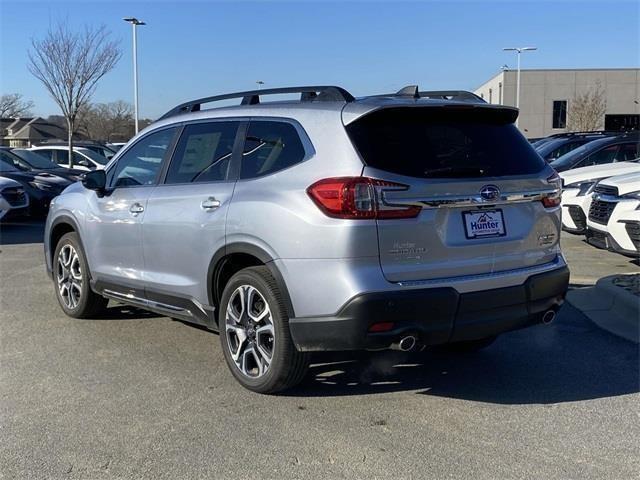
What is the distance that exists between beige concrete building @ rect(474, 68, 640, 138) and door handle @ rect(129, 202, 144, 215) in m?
56.1

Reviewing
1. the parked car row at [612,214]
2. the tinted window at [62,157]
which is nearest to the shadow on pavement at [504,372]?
the parked car row at [612,214]

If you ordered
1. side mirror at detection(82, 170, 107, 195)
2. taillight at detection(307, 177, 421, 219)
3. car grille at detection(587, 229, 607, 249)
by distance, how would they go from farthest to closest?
car grille at detection(587, 229, 607, 249), side mirror at detection(82, 170, 107, 195), taillight at detection(307, 177, 421, 219)

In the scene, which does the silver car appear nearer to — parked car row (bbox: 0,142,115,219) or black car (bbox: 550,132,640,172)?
black car (bbox: 550,132,640,172)

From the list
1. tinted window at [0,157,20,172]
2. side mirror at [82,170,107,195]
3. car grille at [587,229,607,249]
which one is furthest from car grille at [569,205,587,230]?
tinted window at [0,157,20,172]

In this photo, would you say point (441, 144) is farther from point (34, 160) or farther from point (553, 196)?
point (34, 160)

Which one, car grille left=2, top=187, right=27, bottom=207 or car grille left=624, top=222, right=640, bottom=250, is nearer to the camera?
car grille left=624, top=222, right=640, bottom=250

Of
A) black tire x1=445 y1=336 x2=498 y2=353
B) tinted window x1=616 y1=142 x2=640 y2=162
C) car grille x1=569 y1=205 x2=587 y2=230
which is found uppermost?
tinted window x1=616 y1=142 x2=640 y2=162

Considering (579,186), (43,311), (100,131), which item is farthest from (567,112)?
(43,311)

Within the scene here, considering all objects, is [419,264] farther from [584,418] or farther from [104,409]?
[104,409]

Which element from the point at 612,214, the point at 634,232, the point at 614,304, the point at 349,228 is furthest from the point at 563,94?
the point at 349,228

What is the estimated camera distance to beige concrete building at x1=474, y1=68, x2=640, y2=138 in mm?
57531

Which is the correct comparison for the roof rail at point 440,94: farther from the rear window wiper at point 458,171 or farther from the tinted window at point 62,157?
the tinted window at point 62,157

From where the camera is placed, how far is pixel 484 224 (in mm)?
3969

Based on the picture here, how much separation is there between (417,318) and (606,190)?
5.67 metres
